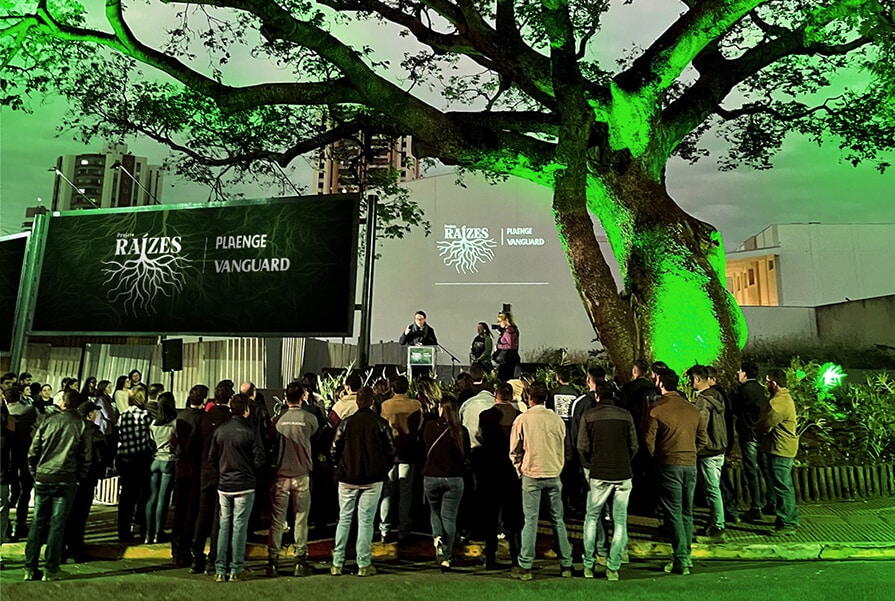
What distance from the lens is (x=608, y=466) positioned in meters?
6.22

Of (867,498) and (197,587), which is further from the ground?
(867,498)

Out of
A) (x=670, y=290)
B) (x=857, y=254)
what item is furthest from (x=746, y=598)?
(x=857, y=254)

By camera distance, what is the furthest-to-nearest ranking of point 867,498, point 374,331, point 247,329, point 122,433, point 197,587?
1. point 374,331
2. point 247,329
3. point 867,498
4. point 122,433
5. point 197,587

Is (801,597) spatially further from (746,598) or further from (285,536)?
(285,536)

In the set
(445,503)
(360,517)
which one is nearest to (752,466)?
(445,503)

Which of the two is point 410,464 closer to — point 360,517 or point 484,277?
point 360,517

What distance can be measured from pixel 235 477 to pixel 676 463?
420cm

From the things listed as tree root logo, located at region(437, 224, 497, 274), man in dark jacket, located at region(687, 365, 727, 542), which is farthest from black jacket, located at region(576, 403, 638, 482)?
tree root logo, located at region(437, 224, 497, 274)

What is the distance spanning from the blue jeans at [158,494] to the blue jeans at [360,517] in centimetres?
231

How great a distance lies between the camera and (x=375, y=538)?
7.65m

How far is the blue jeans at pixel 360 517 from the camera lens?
6.54 meters

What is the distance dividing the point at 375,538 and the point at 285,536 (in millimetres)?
1046

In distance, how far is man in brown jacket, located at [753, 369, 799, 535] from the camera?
7383 millimetres

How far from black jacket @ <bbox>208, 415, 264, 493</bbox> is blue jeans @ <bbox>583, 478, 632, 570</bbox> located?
3.17 m
